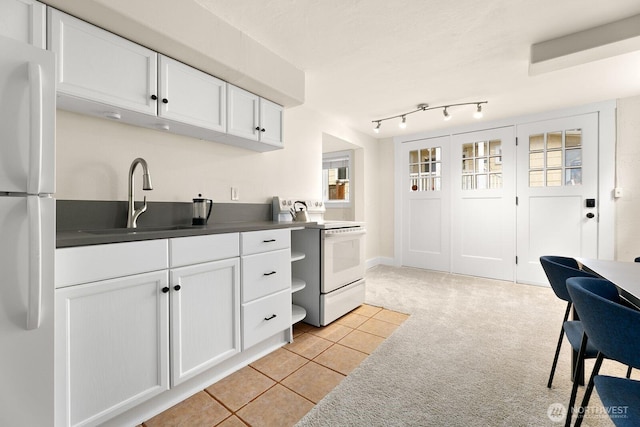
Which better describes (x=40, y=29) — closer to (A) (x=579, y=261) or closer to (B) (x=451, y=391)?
(B) (x=451, y=391)

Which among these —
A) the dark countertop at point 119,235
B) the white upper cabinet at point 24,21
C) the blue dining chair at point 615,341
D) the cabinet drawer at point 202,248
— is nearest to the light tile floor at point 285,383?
the cabinet drawer at point 202,248

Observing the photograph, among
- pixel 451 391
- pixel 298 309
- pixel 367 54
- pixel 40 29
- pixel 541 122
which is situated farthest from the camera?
pixel 541 122

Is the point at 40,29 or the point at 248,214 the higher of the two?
the point at 40,29

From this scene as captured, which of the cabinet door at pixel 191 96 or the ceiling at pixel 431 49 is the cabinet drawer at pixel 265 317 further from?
the ceiling at pixel 431 49

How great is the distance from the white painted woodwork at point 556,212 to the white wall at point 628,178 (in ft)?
0.65

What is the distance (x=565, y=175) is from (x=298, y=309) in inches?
149

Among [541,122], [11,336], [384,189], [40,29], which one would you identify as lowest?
[11,336]

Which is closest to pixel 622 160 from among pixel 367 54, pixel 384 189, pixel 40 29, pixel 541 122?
pixel 541 122

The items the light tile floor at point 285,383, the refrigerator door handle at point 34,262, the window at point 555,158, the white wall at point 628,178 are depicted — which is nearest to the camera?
the refrigerator door handle at point 34,262

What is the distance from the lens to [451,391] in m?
1.60

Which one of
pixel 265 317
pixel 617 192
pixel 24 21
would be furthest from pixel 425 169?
pixel 24 21

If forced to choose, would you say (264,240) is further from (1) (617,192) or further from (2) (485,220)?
(1) (617,192)

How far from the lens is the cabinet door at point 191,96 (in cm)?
171

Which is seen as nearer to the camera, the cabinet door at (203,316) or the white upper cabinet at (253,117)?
the cabinet door at (203,316)
